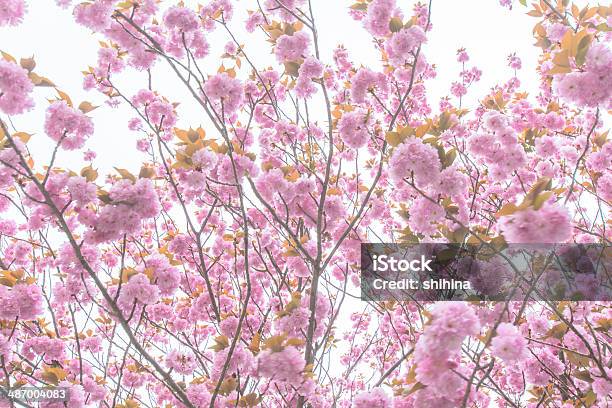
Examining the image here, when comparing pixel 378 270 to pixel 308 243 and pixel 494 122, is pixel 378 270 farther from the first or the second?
pixel 494 122

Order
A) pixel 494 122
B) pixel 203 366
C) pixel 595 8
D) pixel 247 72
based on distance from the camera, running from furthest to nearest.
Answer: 1. pixel 247 72
2. pixel 203 366
3. pixel 494 122
4. pixel 595 8

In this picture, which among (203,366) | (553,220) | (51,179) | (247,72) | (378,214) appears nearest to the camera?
(553,220)

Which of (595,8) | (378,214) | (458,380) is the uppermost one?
(595,8)

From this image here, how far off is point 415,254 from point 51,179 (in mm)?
2810

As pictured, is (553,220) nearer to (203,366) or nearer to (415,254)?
(415,254)

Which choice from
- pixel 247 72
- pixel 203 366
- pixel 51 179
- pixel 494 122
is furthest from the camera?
pixel 247 72

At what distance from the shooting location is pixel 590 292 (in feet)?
12.3

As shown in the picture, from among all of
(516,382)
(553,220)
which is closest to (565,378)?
(516,382)

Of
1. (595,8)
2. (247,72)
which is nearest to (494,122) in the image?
(595,8)

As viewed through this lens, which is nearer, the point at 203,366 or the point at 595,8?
the point at 595,8

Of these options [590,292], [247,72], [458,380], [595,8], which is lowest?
[458,380]

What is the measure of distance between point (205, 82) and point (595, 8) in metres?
3.19

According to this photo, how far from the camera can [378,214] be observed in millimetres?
4980

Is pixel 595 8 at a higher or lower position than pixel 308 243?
higher
